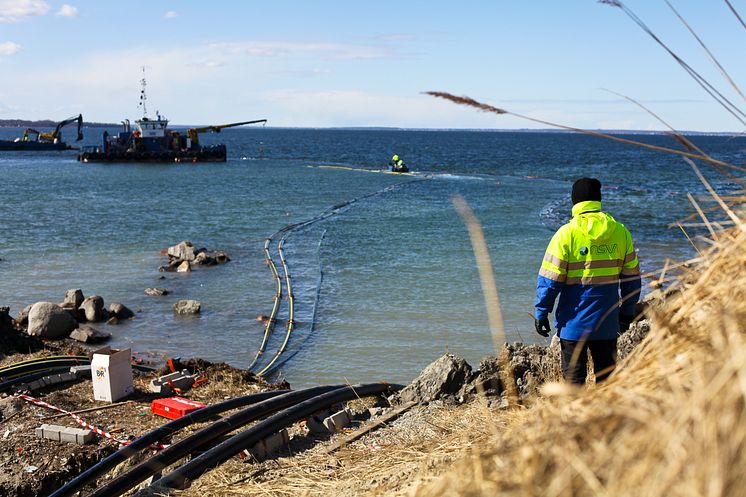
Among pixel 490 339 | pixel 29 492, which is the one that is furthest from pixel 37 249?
pixel 29 492

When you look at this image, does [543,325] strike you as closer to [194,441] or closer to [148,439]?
[194,441]

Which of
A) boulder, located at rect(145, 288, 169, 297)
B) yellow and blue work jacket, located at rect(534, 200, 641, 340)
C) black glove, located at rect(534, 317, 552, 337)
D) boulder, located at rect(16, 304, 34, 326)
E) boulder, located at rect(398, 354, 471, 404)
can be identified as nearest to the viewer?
yellow and blue work jacket, located at rect(534, 200, 641, 340)

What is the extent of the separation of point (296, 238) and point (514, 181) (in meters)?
26.2

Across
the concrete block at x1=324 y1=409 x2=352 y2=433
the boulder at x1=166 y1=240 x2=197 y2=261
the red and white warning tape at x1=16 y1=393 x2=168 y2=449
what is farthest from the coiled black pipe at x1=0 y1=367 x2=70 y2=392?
the boulder at x1=166 y1=240 x2=197 y2=261

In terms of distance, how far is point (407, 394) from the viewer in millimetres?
6520

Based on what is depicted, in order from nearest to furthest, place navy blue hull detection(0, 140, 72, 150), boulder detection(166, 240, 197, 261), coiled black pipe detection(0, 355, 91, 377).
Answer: coiled black pipe detection(0, 355, 91, 377) → boulder detection(166, 240, 197, 261) → navy blue hull detection(0, 140, 72, 150)

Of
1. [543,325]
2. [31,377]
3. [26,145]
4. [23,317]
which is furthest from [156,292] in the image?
[26,145]

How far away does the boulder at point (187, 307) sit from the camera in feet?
49.3

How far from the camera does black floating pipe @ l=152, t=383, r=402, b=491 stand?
4.52m

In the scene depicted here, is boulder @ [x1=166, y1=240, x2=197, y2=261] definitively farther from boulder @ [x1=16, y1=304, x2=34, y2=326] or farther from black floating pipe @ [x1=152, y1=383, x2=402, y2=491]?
black floating pipe @ [x1=152, y1=383, x2=402, y2=491]

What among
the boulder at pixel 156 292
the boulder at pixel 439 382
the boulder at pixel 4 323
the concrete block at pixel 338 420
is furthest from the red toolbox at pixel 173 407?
the boulder at pixel 156 292

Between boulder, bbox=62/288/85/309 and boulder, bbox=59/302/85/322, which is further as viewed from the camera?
boulder, bbox=62/288/85/309

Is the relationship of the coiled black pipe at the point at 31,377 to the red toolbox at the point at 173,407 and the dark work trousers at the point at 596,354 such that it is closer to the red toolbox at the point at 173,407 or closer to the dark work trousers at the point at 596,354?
the red toolbox at the point at 173,407

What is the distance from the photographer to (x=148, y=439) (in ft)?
18.7
